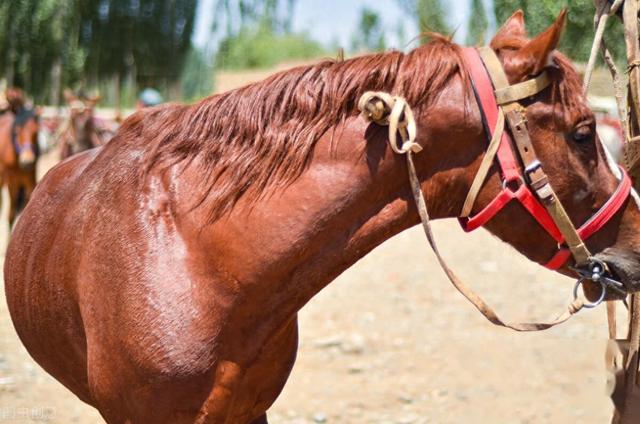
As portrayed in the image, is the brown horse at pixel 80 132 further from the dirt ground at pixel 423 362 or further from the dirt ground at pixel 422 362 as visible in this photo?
the dirt ground at pixel 422 362

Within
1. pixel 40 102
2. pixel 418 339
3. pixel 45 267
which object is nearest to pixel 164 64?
pixel 40 102

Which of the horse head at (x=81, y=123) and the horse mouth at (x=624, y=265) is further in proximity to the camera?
the horse head at (x=81, y=123)

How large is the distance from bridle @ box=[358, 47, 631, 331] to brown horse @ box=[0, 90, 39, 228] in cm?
878

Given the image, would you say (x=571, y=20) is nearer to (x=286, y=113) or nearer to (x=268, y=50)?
(x=286, y=113)

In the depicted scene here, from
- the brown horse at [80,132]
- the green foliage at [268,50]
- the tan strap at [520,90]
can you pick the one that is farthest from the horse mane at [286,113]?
the green foliage at [268,50]

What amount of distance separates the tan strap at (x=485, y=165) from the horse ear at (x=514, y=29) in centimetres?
34

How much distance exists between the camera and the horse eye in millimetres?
2092

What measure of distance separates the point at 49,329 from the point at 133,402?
69 centimetres

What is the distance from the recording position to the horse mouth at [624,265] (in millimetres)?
2137

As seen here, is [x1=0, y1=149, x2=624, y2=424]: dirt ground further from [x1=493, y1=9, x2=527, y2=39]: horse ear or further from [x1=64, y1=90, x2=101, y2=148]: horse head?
[x1=64, y1=90, x2=101, y2=148]: horse head

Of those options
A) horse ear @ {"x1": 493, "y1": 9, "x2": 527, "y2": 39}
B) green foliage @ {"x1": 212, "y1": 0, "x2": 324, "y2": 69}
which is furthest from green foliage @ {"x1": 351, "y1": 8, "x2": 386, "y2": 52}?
horse ear @ {"x1": 493, "y1": 9, "x2": 527, "y2": 39}

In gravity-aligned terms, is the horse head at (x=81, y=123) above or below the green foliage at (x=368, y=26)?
above

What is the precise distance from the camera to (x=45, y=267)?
270 cm

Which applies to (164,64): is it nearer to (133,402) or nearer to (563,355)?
(563,355)
